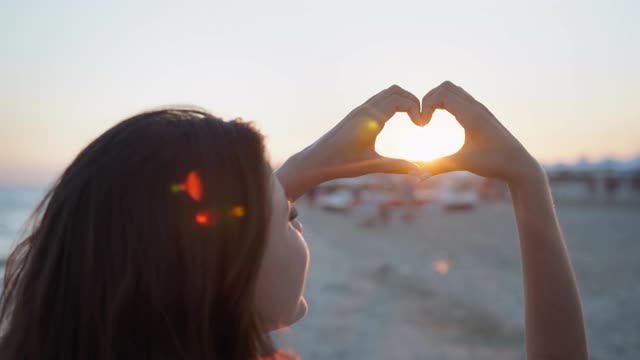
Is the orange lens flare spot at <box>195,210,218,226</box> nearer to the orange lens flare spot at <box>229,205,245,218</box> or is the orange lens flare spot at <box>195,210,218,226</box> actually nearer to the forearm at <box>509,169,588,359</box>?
the orange lens flare spot at <box>229,205,245,218</box>

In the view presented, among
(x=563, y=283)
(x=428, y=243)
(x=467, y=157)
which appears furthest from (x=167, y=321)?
(x=428, y=243)

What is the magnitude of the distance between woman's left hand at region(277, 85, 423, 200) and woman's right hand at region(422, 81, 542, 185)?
17 cm

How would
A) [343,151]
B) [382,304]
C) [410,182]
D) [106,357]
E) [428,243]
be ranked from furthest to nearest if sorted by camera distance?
[410,182], [428,243], [382,304], [343,151], [106,357]

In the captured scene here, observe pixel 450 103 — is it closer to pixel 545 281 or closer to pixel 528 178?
pixel 528 178

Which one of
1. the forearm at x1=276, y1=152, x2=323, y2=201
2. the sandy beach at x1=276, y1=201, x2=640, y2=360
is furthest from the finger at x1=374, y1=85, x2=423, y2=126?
the sandy beach at x1=276, y1=201, x2=640, y2=360

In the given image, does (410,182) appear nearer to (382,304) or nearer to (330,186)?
(382,304)

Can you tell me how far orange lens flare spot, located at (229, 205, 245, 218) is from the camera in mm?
1104

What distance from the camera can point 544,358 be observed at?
1221 millimetres

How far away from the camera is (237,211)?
111cm

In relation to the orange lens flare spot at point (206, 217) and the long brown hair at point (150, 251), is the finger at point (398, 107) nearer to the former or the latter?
the long brown hair at point (150, 251)

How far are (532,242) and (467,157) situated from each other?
0.25m

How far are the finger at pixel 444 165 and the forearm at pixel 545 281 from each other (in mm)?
142

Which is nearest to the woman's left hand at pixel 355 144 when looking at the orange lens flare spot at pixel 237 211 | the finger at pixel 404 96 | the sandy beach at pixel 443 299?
the finger at pixel 404 96

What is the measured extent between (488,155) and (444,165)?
0.10 meters
